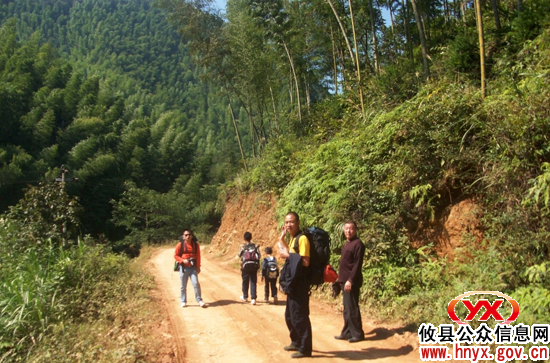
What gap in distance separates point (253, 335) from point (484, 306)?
316 centimetres

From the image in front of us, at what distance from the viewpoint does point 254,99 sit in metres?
25.8

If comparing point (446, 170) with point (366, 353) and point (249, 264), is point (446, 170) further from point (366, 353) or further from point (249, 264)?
point (249, 264)

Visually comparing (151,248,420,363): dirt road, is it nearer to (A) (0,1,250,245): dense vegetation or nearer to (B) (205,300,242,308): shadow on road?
(B) (205,300,242,308): shadow on road

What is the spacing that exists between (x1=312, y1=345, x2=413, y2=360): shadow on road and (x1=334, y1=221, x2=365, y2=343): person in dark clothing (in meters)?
0.36

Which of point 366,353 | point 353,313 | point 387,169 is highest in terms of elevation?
point 387,169

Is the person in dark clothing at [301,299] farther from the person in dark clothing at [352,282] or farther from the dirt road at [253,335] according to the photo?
the person in dark clothing at [352,282]

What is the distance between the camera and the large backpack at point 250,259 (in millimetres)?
8953

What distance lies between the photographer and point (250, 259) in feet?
29.5

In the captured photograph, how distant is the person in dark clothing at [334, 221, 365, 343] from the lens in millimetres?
5902

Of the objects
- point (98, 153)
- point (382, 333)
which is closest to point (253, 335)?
point (382, 333)

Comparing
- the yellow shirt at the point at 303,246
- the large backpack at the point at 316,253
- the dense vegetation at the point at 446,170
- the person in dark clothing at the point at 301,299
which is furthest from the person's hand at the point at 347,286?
the dense vegetation at the point at 446,170

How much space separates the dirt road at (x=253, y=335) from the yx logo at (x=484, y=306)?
79cm

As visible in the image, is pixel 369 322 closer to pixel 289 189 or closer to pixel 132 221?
pixel 289 189

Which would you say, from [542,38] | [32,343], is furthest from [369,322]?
[542,38]
